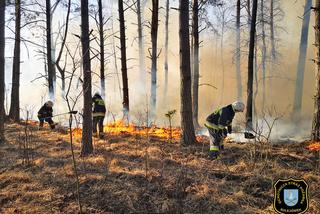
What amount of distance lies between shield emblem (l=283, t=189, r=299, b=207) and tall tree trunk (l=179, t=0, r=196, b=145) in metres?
7.66

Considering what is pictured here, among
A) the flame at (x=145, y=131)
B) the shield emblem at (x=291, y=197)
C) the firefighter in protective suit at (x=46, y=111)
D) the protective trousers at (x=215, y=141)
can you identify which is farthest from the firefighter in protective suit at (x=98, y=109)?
the shield emblem at (x=291, y=197)

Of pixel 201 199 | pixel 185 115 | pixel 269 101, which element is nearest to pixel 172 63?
pixel 269 101

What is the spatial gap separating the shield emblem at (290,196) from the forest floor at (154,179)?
125 inches

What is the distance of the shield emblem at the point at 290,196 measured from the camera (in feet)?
7.74

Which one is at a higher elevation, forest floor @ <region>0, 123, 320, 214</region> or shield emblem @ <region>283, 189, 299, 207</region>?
shield emblem @ <region>283, 189, 299, 207</region>

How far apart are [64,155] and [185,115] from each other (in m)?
3.54

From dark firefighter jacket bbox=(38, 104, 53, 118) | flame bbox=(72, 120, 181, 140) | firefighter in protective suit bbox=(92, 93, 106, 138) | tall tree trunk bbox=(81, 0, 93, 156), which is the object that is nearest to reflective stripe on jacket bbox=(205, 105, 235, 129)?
flame bbox=(72, 120, 181, 140)

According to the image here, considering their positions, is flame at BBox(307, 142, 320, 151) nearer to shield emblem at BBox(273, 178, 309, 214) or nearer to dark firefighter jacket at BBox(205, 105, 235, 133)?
dark firefighter jacket at BBox(205, 105, 235, 133)

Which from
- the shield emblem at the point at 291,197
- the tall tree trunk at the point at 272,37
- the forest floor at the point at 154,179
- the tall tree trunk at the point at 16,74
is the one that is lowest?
the forest floor at the point at 154,179

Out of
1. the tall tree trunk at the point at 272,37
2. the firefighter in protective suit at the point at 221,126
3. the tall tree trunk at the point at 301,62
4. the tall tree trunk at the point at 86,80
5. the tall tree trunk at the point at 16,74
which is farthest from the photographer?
the tall tree trunk at the point at 272,37

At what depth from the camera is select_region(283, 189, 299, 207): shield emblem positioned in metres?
2.36

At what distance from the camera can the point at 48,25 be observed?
18438 mm

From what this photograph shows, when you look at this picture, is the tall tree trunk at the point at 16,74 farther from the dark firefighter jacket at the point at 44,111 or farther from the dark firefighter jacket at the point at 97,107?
the dark firefighter jacket at the point at 97,107

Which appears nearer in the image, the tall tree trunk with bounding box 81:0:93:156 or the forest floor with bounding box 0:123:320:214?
the forest floor with bounding box 0:123:320:214
